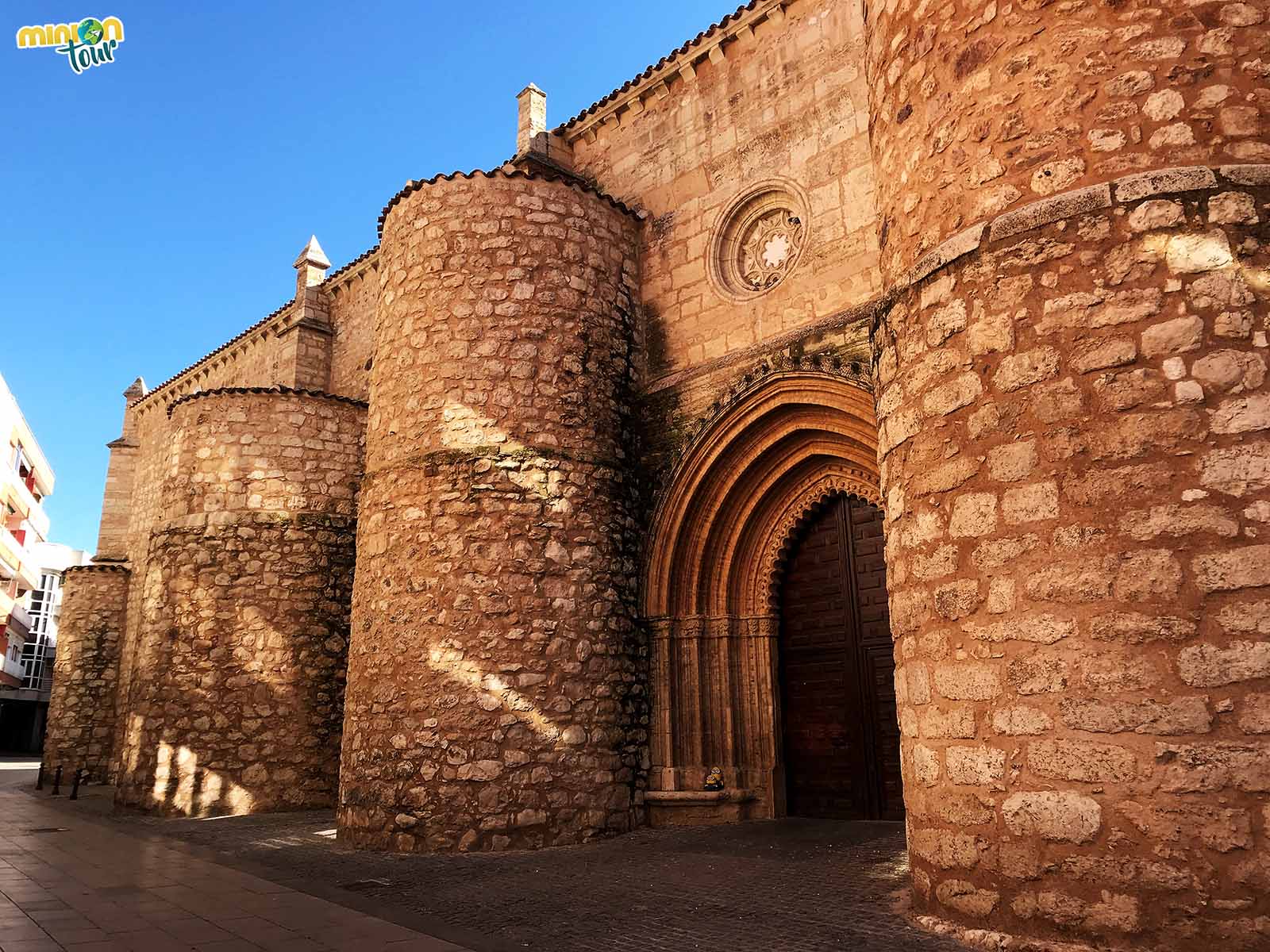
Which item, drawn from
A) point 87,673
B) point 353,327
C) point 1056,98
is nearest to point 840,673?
point 1056,98

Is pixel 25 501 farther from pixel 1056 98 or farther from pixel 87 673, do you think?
pixel 1056 98

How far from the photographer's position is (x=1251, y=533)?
355 centimetres

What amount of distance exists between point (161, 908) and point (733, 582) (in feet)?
18.2

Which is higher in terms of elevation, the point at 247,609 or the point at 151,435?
the point at 151,435

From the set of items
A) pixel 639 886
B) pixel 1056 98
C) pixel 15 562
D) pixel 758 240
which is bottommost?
pixel 639 886

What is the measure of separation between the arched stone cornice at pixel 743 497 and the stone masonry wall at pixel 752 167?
80cm

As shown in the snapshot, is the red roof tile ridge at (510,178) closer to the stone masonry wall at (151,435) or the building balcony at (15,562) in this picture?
the stone masonry wall at (151,435)

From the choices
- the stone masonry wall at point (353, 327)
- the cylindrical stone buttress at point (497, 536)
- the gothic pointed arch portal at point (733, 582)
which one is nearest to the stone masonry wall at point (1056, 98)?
the gothic pointed arch portal at point (733, 582)

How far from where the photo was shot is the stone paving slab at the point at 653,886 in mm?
4508

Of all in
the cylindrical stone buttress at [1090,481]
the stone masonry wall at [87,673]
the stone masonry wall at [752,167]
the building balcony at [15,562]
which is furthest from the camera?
the building balcony at [15,562]

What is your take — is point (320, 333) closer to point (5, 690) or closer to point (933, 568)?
point (933, 568)

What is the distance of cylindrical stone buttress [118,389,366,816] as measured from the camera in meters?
11.1

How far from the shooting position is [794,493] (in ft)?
29.2

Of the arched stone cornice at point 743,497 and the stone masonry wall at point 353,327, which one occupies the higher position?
the stone masonry wall at point 353,327
